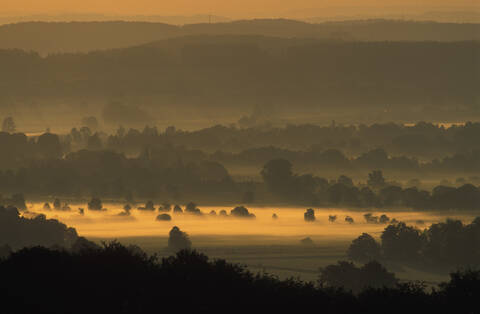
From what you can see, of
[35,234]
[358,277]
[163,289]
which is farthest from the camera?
[35,234]

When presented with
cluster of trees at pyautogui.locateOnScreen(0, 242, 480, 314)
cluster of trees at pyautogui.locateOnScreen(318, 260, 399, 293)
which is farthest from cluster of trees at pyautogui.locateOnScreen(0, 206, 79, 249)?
cluster of trees at pyautogui.locateOnScreen(0, 242, 480, 314)

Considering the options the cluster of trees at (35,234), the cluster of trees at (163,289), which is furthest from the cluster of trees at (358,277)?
the cluster of trees at (35,234)

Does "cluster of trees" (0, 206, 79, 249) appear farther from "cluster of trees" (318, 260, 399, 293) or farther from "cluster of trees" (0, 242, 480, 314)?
"cluster of trees" (0, 242, 480, 314)

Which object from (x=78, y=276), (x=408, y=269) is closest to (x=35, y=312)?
(x=78, y=276)

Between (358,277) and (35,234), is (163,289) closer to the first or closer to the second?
(358,277)

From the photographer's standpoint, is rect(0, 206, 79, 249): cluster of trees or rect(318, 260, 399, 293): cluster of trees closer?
rect(318, 260, 399, 293): cluster of trees

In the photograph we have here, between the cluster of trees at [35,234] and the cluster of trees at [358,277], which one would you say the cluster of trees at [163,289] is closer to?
the cluster of trees at [358,277]

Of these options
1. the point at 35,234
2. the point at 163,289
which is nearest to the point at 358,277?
the point at 163,289

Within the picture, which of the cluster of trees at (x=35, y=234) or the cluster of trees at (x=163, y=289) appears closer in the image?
the cluster of trees at (x=163, y=289)
